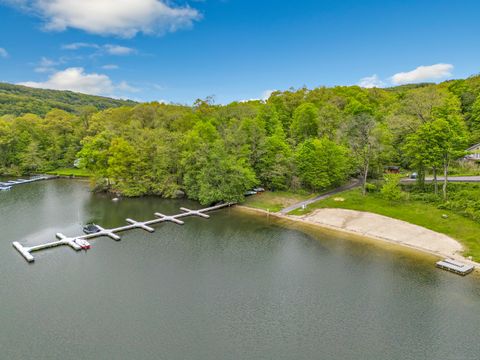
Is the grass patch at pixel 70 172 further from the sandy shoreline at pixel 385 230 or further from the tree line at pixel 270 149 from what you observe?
the sandy shoreline at pixel 385 230

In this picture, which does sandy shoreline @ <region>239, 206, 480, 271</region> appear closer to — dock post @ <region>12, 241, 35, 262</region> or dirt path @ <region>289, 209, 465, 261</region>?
dirt path @ <region>289, 209, 465, 261</region>

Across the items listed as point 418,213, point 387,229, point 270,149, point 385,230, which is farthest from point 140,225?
point 418,213

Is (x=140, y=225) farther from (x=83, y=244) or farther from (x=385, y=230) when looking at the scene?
(x=385, y=230)

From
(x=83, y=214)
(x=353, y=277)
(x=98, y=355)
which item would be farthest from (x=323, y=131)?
(x=98, y=355)

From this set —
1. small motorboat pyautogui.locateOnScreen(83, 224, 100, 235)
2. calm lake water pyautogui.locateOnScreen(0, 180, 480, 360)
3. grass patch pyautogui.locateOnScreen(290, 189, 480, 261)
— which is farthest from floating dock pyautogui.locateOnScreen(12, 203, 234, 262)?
grass patch pyautogui.locateOnScreen(290, 189, 480, 261)

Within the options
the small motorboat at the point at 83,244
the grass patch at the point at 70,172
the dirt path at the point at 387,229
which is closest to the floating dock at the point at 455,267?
the dirt path at the point at 387,229
